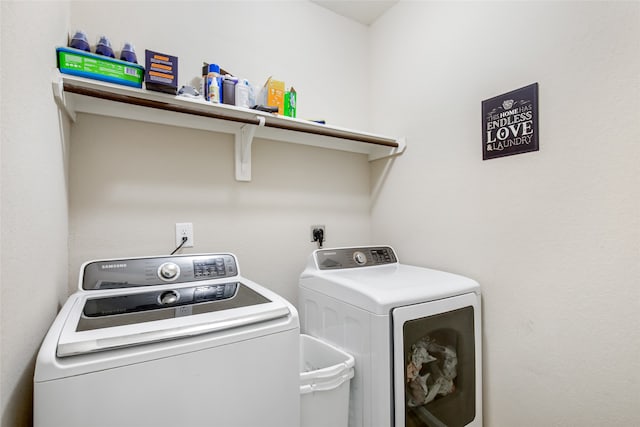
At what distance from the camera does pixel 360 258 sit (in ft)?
5.67

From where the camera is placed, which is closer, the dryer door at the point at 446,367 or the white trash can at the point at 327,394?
the white trash can at the point at 327,394

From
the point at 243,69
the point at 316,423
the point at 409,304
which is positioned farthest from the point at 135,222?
the point at 409,304

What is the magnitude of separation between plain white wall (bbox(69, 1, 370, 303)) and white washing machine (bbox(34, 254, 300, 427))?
0.48m

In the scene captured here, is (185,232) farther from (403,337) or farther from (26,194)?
(403,337)

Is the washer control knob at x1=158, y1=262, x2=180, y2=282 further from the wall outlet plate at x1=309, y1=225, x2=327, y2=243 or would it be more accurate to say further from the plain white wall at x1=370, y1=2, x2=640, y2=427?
the plain white wall at x1=370, y1=2, x2=640, y2=427

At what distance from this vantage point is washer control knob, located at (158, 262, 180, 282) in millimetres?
1221

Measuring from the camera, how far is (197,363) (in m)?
0.77

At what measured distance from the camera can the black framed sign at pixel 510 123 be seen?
4.09ft

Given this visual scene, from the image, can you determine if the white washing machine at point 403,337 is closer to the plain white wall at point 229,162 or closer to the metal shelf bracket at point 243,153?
the plain white wall at point 229,162

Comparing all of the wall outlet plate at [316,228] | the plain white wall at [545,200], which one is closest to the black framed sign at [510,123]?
the plain white wall at [545,200]

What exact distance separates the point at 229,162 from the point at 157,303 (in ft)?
2.91

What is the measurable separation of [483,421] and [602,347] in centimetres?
68

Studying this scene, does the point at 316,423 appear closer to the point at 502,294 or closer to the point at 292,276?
the point at 292,276

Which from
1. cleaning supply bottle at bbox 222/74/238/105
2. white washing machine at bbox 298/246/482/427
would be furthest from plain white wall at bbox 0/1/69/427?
white washing machine at bbox 298/246/482/427
